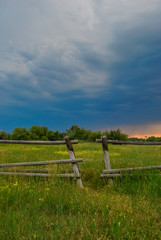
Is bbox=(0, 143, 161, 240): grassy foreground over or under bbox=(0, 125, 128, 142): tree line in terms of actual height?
under

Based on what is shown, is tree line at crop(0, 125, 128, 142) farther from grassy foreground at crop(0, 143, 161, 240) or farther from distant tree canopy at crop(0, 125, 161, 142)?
grassy foreground at crop(0, 143, 161, 240)

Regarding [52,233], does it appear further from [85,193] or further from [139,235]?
[85,193]

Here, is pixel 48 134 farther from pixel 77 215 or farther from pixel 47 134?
pixel 77 215

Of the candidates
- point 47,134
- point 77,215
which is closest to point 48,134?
point 47,134

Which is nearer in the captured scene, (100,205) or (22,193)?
(100,205)

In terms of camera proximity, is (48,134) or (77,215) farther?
(48,134)

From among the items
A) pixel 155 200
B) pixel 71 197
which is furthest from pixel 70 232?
pixel 155 200

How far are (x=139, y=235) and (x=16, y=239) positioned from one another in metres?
1.91

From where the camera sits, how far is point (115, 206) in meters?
4.38

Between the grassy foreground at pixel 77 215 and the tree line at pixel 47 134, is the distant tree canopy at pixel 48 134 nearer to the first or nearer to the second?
the tree line at pixel 47 134

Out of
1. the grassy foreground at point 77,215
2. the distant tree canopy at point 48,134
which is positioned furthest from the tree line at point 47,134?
the grassy foreground at point 77,215

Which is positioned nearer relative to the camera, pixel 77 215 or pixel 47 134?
pixel 77 215

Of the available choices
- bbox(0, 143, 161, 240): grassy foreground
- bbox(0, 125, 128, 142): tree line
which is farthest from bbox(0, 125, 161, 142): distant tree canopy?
bbox(0, 143, 161, 240): grassy foreground

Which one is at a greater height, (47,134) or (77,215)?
(47,134)
